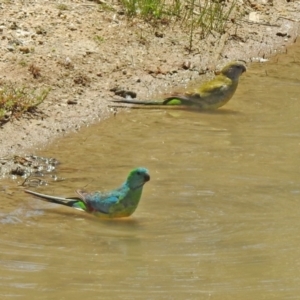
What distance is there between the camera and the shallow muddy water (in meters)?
5.27

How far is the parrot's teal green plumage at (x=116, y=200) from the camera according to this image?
20.6 ft

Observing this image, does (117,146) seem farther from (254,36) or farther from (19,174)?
(254,36)

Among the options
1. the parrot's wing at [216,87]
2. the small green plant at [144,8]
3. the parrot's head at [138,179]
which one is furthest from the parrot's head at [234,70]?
the parrot's head at [138,179]

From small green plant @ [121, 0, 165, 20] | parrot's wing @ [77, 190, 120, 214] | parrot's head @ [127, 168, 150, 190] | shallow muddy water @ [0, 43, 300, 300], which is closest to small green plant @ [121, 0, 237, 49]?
small green plant @ [121, 0, 165, 20]

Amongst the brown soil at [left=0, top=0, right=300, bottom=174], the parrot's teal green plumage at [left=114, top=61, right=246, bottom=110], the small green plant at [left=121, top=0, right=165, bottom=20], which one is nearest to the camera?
Result: the brown soil at [left=0, top=0, right=300, bottom=174]

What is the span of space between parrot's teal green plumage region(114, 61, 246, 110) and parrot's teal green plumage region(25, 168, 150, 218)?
2.70m

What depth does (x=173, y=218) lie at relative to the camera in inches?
249

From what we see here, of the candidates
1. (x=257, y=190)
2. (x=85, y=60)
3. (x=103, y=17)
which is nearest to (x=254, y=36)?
(x=103, y=17)

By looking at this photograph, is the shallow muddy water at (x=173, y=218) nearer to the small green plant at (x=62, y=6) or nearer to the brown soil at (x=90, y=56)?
the brown soil at (x=90, y=56)

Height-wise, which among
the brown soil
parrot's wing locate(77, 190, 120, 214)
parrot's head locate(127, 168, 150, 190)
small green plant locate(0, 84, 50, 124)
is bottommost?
the brown soil

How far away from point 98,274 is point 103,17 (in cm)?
548

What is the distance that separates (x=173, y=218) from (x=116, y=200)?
38 cm

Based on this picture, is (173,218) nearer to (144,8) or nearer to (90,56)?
(90,56)

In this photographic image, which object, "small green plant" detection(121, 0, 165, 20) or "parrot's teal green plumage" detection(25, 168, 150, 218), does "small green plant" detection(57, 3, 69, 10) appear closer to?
"small green plant" detection(121, 0, 165, 20)
